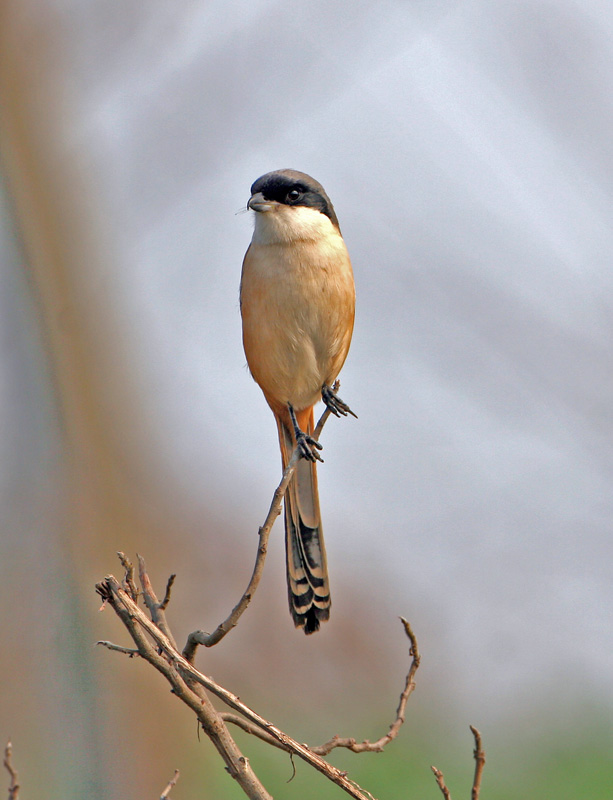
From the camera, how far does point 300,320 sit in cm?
324

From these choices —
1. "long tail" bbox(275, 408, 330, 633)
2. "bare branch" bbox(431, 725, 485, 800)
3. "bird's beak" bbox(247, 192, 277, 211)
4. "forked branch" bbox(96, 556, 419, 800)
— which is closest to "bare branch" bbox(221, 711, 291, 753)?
"forked branch" bbox(96, 556, 419, 800)

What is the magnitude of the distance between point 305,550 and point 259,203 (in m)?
1.54

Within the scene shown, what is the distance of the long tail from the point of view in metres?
3.17

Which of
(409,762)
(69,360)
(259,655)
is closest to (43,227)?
(69,360)

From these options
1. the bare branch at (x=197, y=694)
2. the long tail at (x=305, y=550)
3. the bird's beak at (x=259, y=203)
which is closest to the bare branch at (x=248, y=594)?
the bare branch at (x=197, y=694)

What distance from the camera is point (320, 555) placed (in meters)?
3.32

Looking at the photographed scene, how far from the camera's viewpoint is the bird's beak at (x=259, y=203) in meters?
3.36

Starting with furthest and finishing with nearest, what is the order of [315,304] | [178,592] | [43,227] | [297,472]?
[43,227]
[178,592]
[297,472]
[315,304]

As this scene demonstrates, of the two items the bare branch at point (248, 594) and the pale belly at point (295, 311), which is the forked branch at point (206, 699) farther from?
the pale belly at point (295, 311)

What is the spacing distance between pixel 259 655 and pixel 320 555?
14.1 feet

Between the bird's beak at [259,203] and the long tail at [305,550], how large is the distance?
100 centimetres

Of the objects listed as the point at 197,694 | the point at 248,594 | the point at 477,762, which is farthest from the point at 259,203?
the point at 477,762

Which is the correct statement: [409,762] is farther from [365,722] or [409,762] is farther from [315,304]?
[315,304]

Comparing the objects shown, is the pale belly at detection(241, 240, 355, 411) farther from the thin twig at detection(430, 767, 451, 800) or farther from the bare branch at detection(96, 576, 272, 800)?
the thin twig at detection(430, 767, 451, 800)
